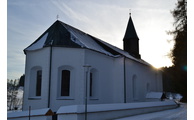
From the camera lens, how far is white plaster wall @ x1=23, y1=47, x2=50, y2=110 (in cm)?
1366

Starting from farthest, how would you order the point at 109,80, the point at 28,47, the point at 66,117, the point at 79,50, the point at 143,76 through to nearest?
the point at 143,76 < the point at 109,80 < the point at 28,47 < the point at 79,50 < the point at 66,117

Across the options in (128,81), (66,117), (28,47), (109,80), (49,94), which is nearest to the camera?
(66,117)

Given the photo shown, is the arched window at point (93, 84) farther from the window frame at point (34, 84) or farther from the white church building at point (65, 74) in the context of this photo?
the window frame at point (34, 84)

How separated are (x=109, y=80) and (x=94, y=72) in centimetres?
230

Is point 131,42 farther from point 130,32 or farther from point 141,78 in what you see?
point 141,78

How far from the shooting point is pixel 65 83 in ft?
47.2

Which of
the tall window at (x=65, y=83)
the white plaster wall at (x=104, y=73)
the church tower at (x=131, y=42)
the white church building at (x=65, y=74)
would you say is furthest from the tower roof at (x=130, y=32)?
the tall window at (x=65, y=83)

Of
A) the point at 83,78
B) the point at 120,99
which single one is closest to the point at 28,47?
the point at 83,78

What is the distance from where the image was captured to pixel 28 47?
1612 cm

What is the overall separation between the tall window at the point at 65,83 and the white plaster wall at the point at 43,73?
1.23 metres

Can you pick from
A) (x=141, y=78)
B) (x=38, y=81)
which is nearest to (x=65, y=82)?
(x=38, y=81)

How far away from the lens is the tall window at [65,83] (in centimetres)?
1423

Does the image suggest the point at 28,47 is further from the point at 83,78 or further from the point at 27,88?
the point at 83,78

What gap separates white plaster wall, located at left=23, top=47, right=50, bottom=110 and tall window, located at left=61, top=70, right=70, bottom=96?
123cm
